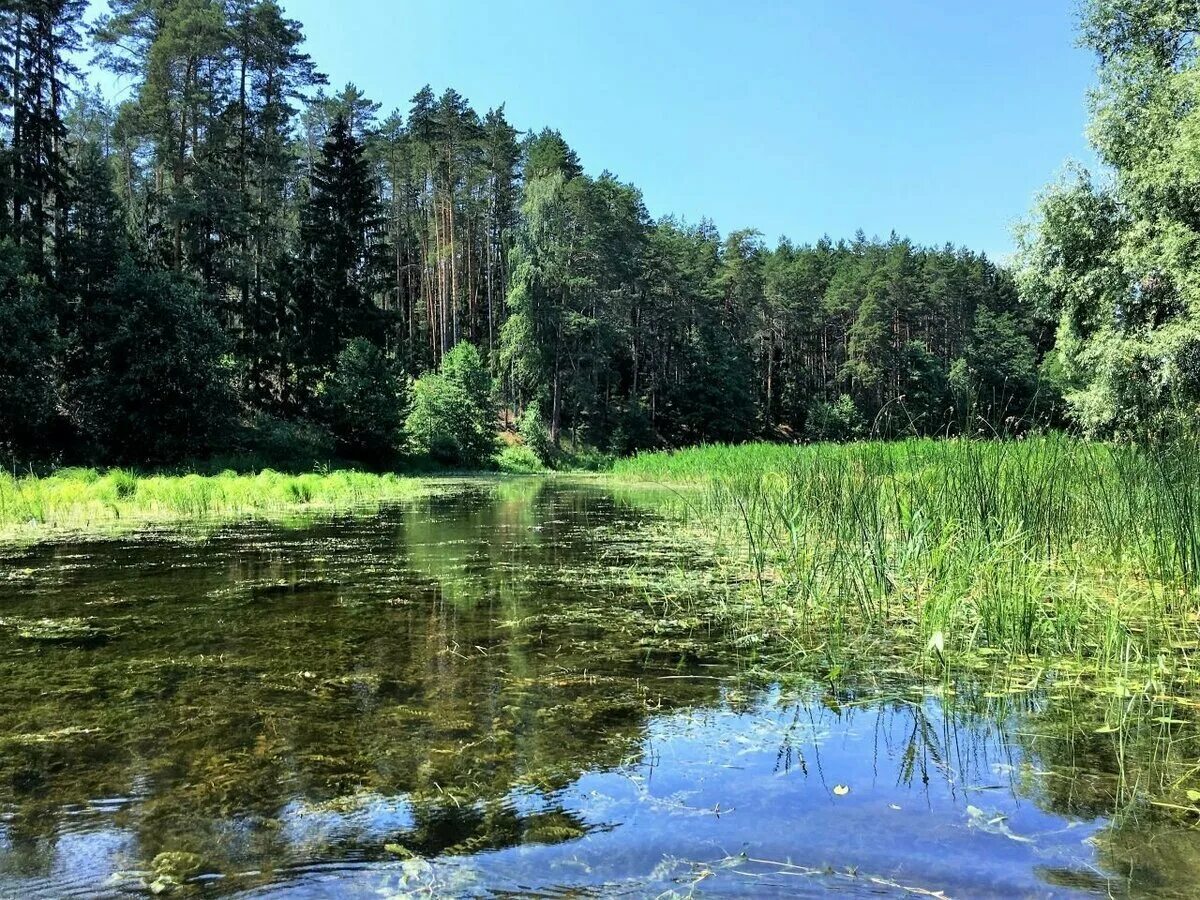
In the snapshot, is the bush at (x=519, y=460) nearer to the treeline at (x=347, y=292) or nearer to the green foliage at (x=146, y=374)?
the treeline at (x=347, y=292)

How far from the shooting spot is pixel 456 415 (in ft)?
98.5

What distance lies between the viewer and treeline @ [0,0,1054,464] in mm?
19703

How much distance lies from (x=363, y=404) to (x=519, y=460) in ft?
31.2

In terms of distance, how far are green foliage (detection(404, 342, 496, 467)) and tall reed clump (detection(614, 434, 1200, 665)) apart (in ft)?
79.1

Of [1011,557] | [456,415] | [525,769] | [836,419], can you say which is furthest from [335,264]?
[836,419]

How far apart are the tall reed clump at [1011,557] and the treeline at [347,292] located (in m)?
0.66

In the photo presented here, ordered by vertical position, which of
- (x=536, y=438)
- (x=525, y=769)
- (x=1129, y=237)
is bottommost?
(x=525, y=769)

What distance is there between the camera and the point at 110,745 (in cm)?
301

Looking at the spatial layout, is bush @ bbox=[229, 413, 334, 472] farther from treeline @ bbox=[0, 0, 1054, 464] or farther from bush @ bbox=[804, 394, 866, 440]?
bush @ bbox=[804, 394, 866, 440]

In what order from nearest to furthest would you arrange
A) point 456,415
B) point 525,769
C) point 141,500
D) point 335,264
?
point 525,769
point 141,500
point 335,264
point 456,415

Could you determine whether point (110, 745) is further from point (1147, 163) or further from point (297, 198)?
point (297, 198)

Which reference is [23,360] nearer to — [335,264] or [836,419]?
[335,264]

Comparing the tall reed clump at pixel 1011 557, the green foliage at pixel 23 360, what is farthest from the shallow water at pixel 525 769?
the green foliage at pixel 23 360

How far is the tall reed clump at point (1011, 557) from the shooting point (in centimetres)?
405
